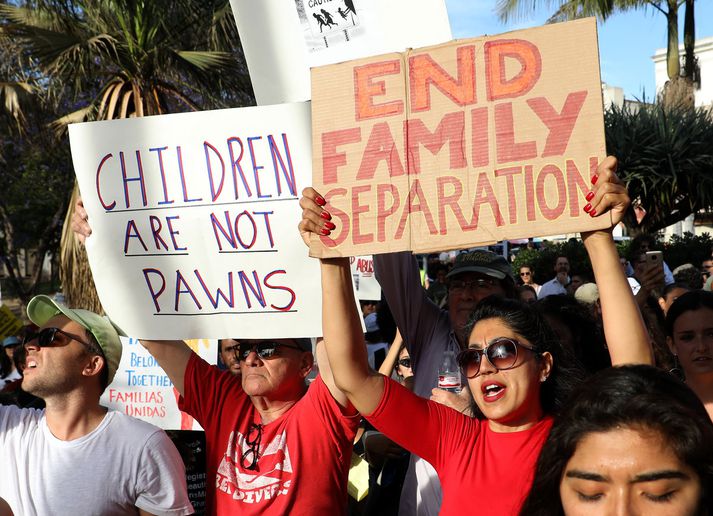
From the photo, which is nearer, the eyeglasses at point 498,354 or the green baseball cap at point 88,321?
the eyeglasses at point 498,354

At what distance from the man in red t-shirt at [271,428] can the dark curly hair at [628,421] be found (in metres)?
1.03

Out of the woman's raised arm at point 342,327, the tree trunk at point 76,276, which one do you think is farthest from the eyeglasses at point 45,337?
the tree trunk at point 76,276

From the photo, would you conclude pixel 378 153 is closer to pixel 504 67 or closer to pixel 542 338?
pixel 504 67

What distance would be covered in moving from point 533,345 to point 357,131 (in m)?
0.82

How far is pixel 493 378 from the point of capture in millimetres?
2318

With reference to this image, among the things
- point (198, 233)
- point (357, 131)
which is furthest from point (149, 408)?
point (357, 131)

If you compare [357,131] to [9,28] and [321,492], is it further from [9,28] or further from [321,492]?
[9,28]

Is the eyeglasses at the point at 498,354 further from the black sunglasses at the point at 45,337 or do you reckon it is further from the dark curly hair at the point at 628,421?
the black sunglasses at the point at 45,337

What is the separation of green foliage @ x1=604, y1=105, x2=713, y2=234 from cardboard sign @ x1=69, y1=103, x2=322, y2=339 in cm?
1170

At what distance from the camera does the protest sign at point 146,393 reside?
469 centimetres

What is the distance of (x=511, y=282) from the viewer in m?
3.60

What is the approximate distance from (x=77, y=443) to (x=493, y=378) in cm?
139

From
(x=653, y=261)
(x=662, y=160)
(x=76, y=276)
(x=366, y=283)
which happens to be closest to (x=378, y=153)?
(x=653, y=261)

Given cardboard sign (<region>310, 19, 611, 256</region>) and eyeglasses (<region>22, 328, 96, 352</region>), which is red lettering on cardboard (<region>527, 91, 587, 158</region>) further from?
eyeglasses (<region>22, 328, 96, 352</region>)
